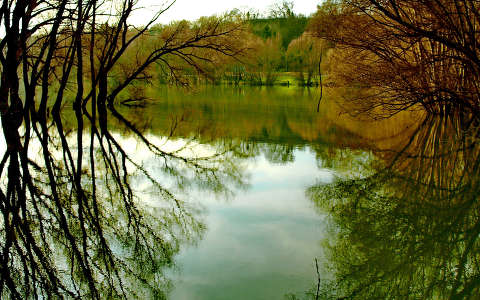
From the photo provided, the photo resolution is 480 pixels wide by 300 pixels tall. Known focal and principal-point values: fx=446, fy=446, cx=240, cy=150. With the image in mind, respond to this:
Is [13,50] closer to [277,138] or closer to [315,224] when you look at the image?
[277,138]

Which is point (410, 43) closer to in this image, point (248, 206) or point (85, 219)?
point (248, 206)

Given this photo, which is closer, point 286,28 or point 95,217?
point 95,217

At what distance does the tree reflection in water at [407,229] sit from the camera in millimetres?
4199

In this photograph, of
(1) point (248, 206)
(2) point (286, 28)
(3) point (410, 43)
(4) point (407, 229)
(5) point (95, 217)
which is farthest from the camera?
(2) point (286, 28)

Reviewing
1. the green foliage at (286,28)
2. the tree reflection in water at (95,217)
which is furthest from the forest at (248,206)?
the green foliage at (286,28)

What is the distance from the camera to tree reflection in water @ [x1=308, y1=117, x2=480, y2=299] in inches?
165

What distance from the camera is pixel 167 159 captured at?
1023cm

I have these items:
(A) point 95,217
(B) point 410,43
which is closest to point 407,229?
(A) point 95,217

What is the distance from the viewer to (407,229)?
18.4 feet

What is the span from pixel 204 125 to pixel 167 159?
6.88 metres

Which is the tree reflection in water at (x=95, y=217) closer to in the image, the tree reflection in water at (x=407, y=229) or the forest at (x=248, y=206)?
the forest at (x=248, y=206)

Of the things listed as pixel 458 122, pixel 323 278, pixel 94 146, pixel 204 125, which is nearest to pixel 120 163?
pixel 94 146

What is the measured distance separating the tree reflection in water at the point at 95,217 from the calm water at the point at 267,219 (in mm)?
27

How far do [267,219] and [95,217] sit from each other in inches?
88.9
